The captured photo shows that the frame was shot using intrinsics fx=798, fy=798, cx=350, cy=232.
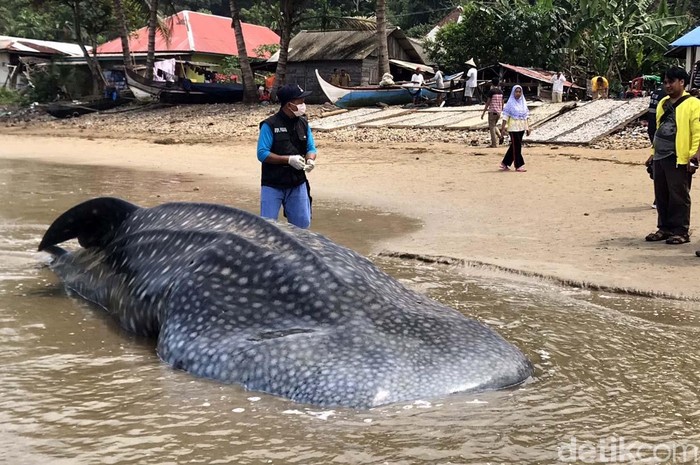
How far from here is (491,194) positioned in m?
12.8

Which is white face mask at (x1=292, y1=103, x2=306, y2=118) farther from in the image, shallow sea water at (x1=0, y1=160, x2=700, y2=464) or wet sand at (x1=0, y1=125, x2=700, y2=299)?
wet sand at (x1=0, y1=125, x2=700, y2=299)

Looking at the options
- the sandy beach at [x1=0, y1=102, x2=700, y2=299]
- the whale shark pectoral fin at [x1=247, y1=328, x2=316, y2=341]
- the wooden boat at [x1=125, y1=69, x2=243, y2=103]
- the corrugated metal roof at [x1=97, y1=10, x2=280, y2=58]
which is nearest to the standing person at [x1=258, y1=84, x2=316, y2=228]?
the sandy beach at [x1=0, y1=102, x2=700, y2=299]

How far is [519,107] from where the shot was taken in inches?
604

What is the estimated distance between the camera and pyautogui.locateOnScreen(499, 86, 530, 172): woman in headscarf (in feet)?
49.7

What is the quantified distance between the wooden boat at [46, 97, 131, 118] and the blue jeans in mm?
29671

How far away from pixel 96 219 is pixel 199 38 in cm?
4405

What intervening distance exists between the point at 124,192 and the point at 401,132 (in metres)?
10.7

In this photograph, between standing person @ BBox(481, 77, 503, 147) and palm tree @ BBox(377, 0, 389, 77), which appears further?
palm tree @ BBox(377, 0, 389, 77)

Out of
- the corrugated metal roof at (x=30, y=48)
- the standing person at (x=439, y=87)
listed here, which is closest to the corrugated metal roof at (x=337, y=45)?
the standing person at (x=439, y=87)

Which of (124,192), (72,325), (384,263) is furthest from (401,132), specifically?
(72,325)

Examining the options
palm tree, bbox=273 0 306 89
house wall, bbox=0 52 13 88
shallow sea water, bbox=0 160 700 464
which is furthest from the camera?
Result: house wall, bbox=0 52 13 88

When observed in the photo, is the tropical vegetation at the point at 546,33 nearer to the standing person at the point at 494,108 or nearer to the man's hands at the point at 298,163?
the standing person at the point at 494,108

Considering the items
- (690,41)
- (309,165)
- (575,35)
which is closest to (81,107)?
(575,35)

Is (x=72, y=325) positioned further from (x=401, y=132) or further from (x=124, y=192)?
(x=401, y=132)
